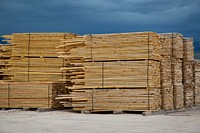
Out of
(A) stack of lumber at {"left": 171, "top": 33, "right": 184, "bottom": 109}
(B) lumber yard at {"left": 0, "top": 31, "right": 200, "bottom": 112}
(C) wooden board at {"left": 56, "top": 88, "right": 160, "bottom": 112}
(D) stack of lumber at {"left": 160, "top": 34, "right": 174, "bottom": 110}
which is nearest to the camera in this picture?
(C) wooden board at {"left": 56, "top": 88, "right": 160, "bottom": 112}

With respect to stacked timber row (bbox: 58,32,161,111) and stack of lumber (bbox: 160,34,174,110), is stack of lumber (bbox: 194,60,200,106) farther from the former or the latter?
stacked timber row (bbox: 58,32,161,111)

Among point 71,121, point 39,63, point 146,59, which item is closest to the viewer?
point 71,121

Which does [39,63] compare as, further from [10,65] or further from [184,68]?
[184,68]

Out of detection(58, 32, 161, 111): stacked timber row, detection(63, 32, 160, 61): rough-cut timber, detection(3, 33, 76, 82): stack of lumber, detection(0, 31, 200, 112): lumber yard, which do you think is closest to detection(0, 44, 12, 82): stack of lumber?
detection(0, 31, 200, 112): lumber yard

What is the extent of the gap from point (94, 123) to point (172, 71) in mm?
5027

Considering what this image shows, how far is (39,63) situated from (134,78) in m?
4.99

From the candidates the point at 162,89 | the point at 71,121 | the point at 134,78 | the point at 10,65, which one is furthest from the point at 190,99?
the point at 10,65

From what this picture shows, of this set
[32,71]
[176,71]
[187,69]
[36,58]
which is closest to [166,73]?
[176,71]

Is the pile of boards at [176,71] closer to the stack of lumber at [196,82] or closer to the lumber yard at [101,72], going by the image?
the lumber yard at [101,72]

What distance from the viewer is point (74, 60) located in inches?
651

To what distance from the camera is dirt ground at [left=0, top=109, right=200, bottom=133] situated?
10945mm

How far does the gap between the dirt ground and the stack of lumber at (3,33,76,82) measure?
214 cm

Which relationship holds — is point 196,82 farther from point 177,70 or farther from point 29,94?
point 29,94

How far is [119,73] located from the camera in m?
15.0
